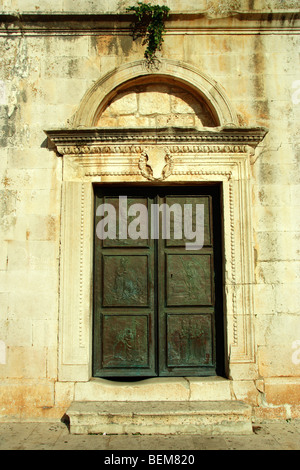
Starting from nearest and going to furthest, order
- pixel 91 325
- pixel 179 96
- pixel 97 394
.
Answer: pixel 97 394 → pixel 91 325 → pixel 179 96

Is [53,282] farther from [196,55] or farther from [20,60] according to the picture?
[196,55]

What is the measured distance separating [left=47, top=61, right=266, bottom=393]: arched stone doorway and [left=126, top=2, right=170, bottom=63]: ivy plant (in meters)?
0.23

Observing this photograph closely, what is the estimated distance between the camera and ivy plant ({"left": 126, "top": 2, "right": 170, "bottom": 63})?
4902 mm

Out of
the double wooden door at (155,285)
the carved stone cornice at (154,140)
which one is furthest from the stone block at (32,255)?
the carved stone cornice at (154,140)

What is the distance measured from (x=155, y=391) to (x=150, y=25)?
472cm

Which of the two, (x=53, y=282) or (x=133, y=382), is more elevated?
(x=53, y=282)

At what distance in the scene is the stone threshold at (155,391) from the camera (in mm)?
4520

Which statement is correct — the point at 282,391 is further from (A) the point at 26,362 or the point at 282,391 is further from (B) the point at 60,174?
(B) the point at 60,174

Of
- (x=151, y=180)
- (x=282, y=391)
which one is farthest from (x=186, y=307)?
(x=151, y=180)

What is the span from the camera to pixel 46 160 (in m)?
4.93

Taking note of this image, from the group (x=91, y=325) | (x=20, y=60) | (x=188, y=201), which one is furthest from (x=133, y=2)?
(x=91, y=325)

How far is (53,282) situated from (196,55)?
11.8ft

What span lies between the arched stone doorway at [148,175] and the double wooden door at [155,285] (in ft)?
0.65

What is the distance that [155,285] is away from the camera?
196 inches
